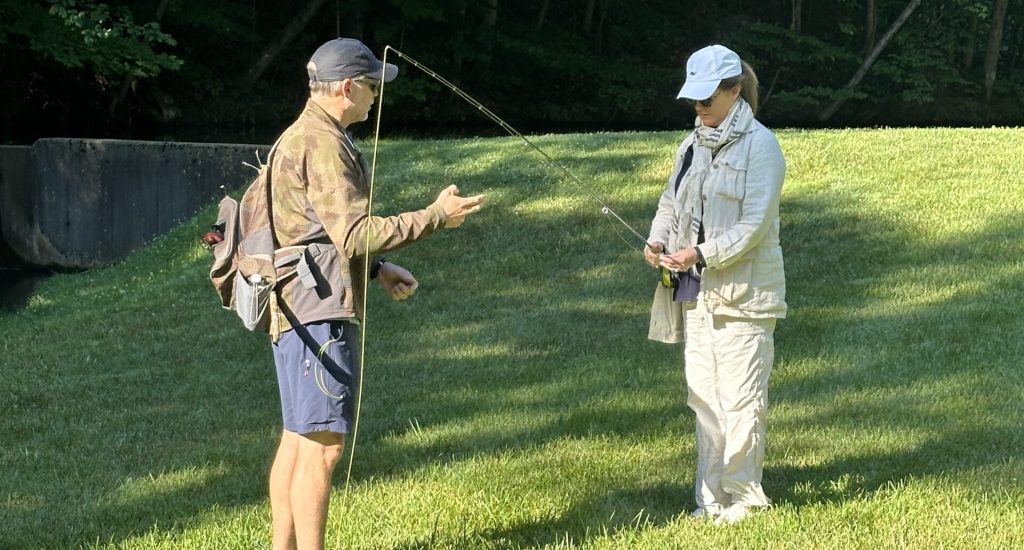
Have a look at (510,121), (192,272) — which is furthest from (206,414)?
(510,121)

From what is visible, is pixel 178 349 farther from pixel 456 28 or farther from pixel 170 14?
pixel 456 28

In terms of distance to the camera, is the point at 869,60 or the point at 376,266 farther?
the point at 869,60

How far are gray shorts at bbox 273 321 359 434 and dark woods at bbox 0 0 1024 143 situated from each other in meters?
24.2

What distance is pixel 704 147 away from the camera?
4621mm

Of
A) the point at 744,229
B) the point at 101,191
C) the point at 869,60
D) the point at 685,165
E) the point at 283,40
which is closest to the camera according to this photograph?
the point at 744,229

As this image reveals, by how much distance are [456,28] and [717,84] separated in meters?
30.3

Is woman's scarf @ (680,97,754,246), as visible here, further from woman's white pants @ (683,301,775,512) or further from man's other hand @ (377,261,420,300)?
man's other hand @ (377,261,420,300)

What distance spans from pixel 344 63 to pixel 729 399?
6.35ft

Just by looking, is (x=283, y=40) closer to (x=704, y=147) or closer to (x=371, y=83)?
(x=704, y=147)

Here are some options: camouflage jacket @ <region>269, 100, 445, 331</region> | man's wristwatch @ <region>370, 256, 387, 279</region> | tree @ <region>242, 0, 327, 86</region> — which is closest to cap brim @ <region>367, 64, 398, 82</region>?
camouflage jacket @ <region>269, 100, 445, 331</region>

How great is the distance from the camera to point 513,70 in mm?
35125

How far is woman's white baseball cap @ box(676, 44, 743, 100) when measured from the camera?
4422mm

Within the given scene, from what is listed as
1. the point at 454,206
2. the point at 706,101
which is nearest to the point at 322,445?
the point at 454,206

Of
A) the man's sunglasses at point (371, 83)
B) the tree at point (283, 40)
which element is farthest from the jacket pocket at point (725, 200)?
the tree at point (283, 40)
